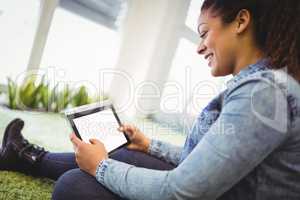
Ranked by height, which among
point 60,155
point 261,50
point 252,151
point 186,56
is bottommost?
point 60,155

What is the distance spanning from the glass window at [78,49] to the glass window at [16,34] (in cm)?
21

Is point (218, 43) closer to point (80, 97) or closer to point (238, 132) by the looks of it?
point (238, 132)

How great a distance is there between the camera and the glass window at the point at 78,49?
3025 mm

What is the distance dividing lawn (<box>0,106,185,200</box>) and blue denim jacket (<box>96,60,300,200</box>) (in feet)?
2.10

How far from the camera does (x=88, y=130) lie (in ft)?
2.98

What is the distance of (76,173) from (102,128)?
289mm

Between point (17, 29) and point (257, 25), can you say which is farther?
point (17, 29)

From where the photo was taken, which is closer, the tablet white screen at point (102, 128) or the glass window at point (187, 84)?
the tablet white screen at point (102, 128)

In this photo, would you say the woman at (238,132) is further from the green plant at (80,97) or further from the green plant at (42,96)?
the green plant at (80,97)

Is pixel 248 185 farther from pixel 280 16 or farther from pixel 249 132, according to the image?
pixel 280 16

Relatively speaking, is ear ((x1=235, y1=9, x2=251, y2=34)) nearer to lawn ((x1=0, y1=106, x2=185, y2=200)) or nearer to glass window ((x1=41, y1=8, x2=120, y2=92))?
lawn ((x1=0, y1=106, x2=185, y2=200))

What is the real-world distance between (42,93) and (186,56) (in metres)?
1.96

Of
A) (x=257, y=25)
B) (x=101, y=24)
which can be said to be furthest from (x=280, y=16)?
(x=101, y=24)

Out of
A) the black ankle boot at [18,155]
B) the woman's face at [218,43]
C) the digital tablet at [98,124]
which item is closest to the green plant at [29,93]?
the black ankle boot at [18,155]
